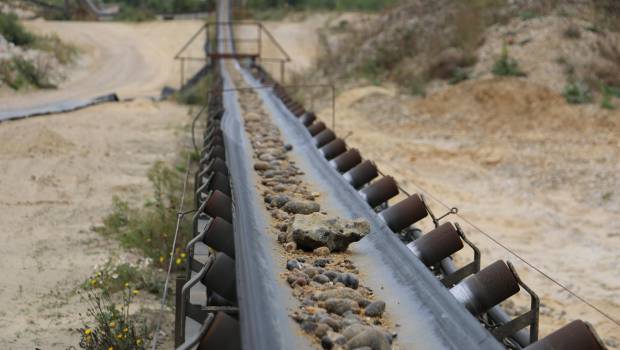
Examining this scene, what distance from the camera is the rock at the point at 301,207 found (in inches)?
236

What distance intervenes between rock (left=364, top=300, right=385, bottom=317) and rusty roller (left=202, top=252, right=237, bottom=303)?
28.0 inches

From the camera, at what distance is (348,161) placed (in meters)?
7.71

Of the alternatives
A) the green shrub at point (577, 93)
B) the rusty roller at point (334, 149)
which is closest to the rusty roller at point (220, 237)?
the rusty roller at point (334, 149)

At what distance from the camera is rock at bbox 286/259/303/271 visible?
4.71 metres

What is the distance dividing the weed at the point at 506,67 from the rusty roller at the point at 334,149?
9264 mm

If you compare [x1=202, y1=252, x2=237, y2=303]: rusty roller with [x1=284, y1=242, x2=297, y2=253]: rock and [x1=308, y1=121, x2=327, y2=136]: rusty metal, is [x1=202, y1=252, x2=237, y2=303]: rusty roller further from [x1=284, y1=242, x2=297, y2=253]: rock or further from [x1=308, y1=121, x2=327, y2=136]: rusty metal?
[x1=308, y1=121, x2=327, y2=136]: rusty metal

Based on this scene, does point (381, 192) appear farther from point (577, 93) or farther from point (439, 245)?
point (577, 93)

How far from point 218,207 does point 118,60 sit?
→ 89.8 feet

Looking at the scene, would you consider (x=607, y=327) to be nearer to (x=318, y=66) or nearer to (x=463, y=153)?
(x=463, y=153)

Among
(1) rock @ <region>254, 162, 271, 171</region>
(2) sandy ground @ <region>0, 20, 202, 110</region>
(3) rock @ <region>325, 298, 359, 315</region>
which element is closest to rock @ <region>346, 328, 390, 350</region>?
(3) rock @ <region>325, 298, 359, 315</region>

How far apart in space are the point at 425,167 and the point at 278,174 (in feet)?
20.8

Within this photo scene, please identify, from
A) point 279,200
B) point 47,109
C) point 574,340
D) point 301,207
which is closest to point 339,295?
point 574,340

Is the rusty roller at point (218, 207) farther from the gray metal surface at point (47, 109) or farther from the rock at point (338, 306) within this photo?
the gray metal surface at point (47, 109)

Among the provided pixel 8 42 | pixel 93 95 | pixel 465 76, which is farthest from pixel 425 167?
pixel 8 42
